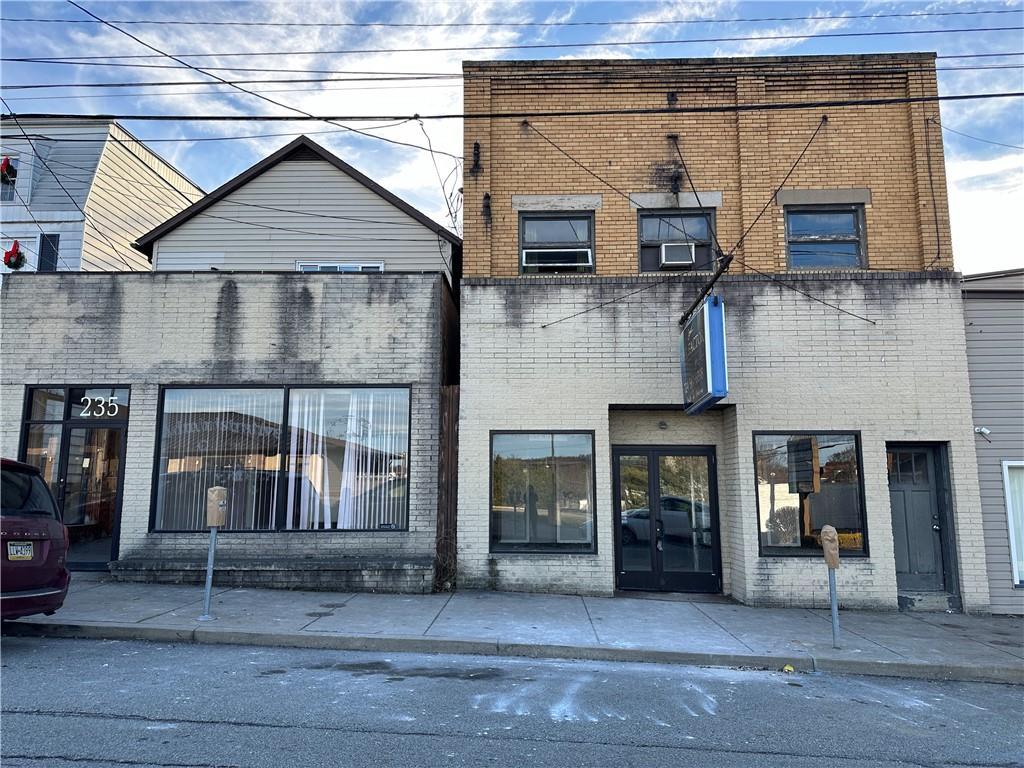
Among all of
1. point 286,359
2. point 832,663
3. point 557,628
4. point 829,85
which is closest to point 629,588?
point 557,628

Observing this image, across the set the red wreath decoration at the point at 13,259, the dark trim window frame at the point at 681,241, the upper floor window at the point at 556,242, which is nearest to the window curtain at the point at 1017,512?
the dark trim window frame at the point at 681,241

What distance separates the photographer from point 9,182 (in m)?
17.0

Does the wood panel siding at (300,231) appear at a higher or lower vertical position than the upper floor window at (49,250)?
lower

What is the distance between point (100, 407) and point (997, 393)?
552 inches

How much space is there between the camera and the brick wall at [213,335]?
1084cm

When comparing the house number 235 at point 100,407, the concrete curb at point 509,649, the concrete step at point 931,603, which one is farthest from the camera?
the house number 235 at point 100,407

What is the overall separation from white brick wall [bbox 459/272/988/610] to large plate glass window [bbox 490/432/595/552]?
0.19 m

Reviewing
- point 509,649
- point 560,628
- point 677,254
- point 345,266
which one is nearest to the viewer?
point 509,649

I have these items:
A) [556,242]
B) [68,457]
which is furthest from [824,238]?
[68,457]

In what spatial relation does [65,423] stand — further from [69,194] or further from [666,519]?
[666,519]

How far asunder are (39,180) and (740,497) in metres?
18.3

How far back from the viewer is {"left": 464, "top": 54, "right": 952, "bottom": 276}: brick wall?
1116 cm

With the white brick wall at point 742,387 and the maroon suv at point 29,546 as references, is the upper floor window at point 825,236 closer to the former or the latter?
the white brick wall at point 742,387

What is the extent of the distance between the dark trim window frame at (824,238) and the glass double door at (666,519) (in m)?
3.50
